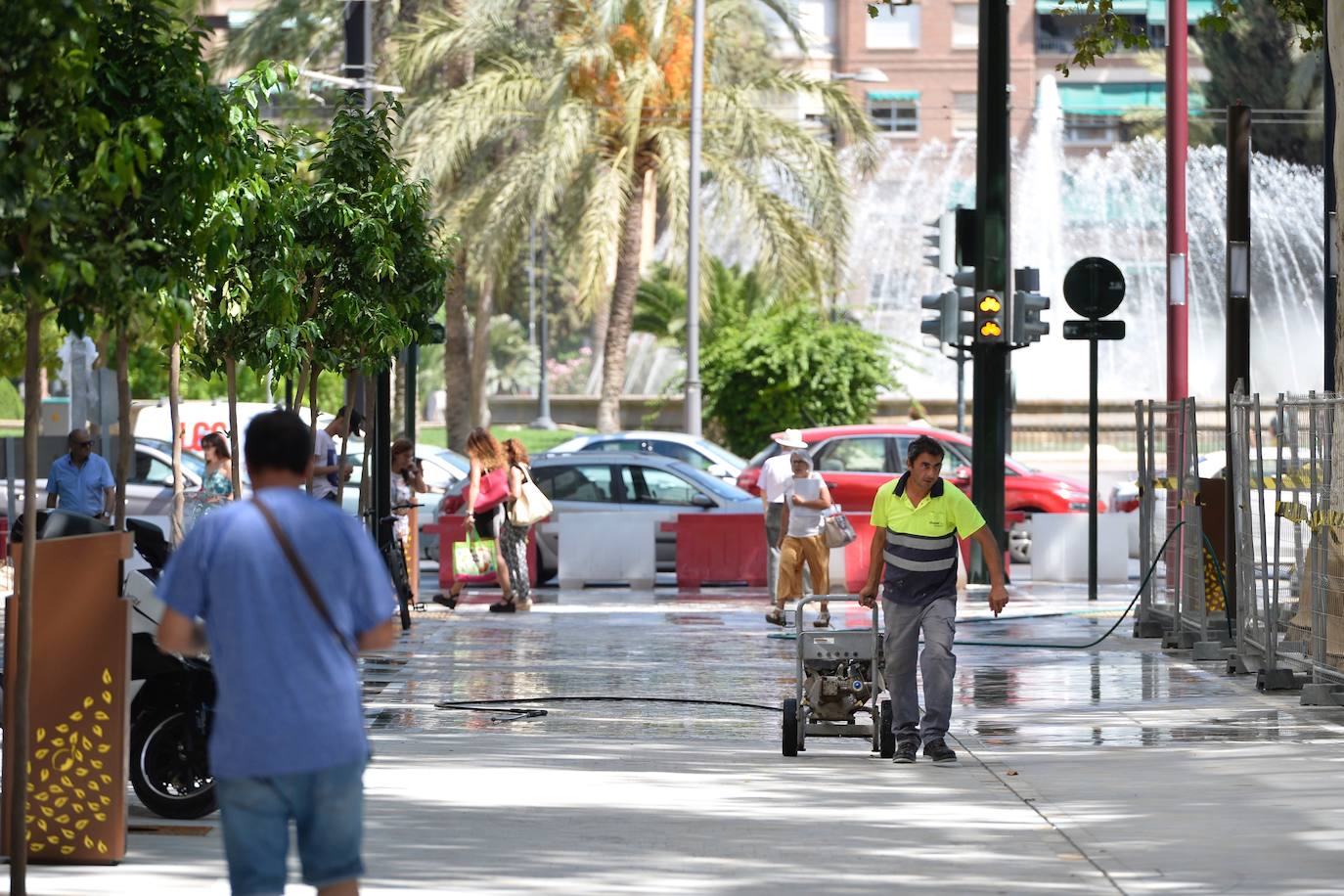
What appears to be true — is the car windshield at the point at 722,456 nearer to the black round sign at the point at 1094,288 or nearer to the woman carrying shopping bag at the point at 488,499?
the black round sign at the point at 1094,288

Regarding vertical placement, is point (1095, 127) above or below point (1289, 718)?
above

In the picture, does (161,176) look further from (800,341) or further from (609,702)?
(800,341)

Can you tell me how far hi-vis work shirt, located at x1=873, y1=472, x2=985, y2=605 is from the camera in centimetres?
1074

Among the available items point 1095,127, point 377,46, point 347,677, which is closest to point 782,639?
point 347,677

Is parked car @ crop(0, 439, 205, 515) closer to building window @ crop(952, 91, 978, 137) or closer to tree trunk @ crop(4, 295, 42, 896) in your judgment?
tree trunk @ crop(4, 295, 42, 896)

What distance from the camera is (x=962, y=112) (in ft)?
288

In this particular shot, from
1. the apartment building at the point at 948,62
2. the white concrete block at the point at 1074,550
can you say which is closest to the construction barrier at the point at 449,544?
the white concrete block at the point at 1074,550

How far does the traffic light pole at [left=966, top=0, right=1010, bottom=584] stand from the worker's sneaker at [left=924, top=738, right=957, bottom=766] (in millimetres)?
11540

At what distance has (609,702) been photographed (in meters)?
13.4

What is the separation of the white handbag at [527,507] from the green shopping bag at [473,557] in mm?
337

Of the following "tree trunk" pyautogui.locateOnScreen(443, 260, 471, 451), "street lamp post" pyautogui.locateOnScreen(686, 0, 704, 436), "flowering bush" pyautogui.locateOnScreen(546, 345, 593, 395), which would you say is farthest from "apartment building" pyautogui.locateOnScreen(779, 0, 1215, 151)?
"street lamp post" pyautogui.locateOnScreen(686, 0, 704, 436)

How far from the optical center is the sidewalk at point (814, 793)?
7.70 m

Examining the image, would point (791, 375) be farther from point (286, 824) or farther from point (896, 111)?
point (896, 111)

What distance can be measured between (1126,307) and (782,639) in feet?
131
